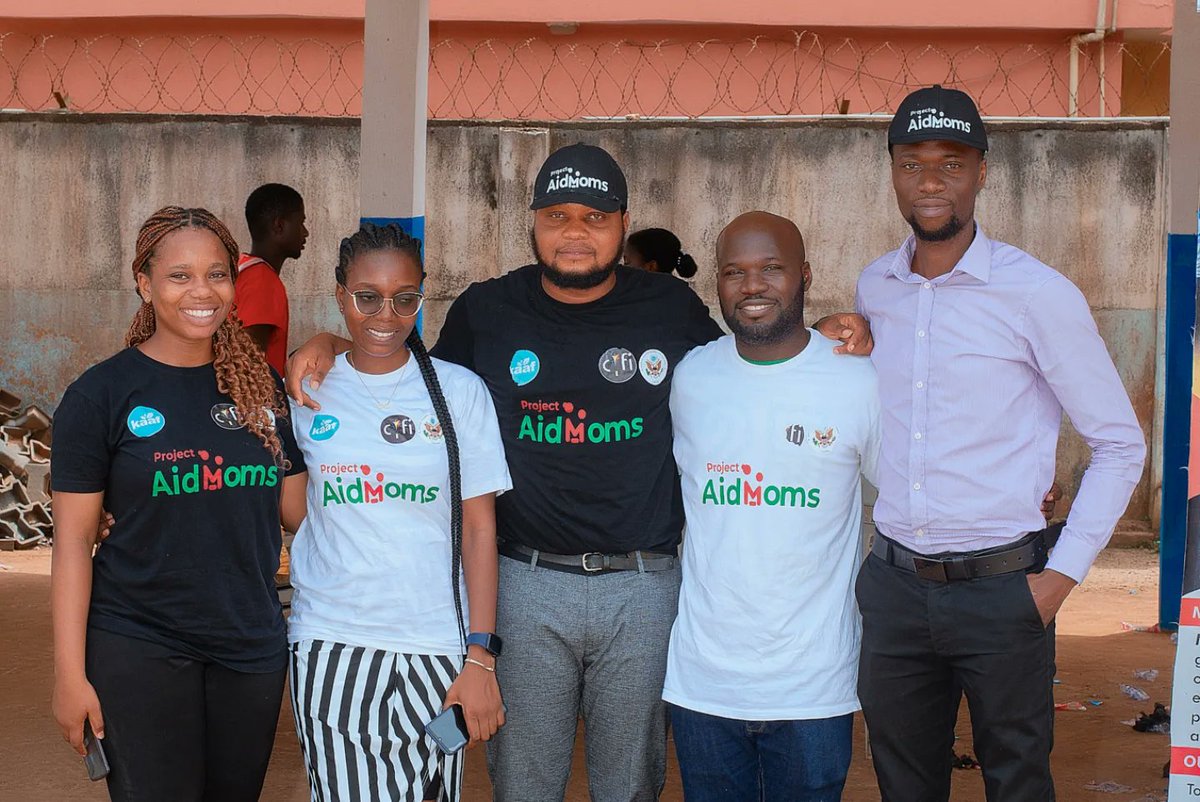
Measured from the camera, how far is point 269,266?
626 cm

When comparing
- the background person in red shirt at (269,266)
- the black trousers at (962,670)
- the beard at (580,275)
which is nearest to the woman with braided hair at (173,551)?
the beard at (580,275)

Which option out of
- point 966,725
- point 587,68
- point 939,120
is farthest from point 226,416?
point 587,68

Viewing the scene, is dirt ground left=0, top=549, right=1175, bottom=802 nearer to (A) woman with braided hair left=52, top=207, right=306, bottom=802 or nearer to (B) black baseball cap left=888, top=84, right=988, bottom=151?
(A) woman with braided hair left=52, top=207, right=306, bottom=802

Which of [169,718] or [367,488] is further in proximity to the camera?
[367,488]

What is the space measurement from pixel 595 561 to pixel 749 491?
1.38 ft

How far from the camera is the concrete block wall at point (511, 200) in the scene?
901 centimetres

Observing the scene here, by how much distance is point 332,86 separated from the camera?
11172mm

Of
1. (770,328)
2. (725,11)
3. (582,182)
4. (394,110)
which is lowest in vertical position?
(770,328)

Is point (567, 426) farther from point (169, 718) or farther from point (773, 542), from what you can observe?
point (169, 718)

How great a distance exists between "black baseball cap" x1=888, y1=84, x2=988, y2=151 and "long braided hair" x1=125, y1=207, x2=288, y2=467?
156 cm

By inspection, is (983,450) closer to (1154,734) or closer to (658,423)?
(658,423)

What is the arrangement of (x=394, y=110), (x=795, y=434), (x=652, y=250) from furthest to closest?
(x=652, y=250)
(x=394, y=110)
(x=795, y=434)

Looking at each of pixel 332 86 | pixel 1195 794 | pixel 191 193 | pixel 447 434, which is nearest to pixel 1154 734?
pixel 1195 794

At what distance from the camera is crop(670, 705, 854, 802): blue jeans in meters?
3.16
